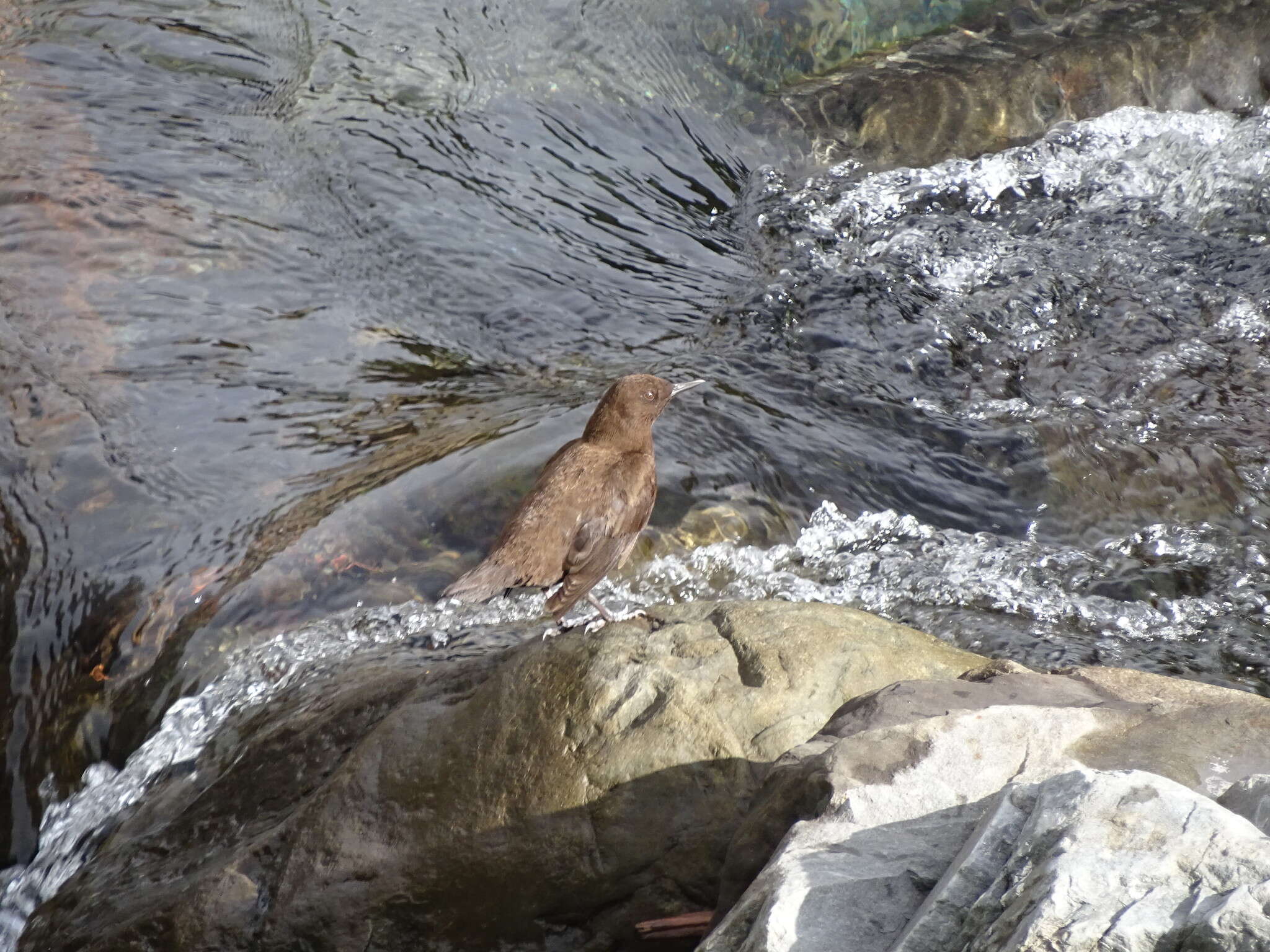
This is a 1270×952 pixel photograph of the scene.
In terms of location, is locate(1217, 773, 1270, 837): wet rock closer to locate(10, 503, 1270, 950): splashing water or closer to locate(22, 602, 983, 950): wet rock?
locate(22, 602, 983, 950): wet rock

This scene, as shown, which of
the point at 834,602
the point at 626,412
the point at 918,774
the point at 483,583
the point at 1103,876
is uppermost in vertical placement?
the point at 1103,876

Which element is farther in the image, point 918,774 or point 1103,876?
point 918,774

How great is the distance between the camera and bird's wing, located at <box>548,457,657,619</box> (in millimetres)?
4750

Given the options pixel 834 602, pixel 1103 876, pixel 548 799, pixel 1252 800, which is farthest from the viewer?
pixel 834 602

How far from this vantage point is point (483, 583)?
4559mm

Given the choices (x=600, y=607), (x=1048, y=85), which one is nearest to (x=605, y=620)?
(x=600, y=607)

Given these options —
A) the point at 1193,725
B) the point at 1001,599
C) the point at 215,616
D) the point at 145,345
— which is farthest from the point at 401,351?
the point at 1193,725

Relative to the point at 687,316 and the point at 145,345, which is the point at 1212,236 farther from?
the point at 145,345

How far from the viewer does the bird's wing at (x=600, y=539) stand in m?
4.75

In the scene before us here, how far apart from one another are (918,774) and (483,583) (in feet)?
7.97

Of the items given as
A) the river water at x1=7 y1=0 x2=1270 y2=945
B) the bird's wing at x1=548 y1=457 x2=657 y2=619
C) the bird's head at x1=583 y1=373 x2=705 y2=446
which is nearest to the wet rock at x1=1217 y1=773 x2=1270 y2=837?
the river water at x1=7 y1=0 x2=1270 y2=945

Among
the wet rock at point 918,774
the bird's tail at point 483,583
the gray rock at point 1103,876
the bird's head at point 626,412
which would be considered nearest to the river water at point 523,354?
the bird's tail at point 483,583

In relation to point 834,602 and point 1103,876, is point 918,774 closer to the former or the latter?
point 1103,876

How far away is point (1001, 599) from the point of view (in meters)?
5.02
